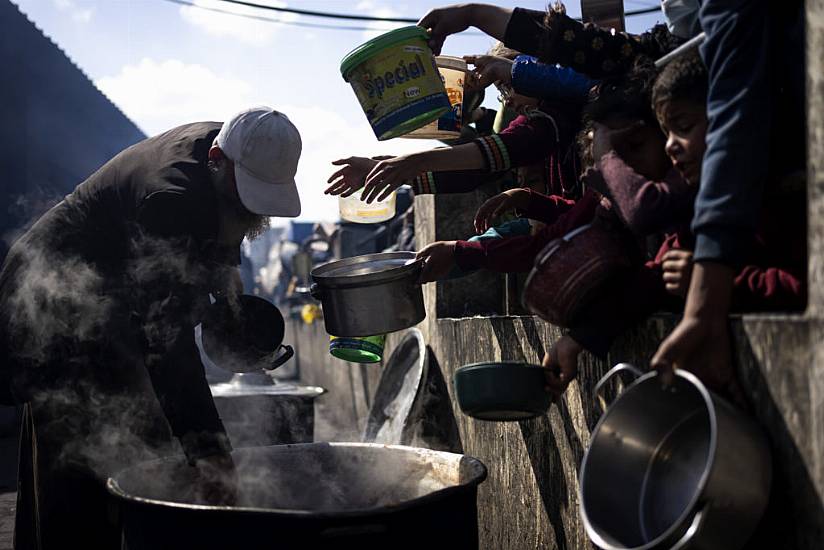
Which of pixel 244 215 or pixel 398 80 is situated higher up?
pixel 398 80

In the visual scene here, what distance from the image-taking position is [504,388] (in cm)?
214

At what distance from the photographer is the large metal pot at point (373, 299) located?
290cm

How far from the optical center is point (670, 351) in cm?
154

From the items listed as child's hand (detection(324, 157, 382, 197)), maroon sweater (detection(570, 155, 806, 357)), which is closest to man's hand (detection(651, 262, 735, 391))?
maroon sweater (detection(570, 155, 806, 357))

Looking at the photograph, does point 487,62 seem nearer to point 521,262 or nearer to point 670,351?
point 521,262

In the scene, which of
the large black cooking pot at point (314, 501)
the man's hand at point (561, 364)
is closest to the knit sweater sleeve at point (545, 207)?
the man's hand at point (561, 364)

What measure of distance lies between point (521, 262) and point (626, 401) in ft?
3.20

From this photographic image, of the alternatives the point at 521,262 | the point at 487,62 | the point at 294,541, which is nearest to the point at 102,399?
the point at 294,541

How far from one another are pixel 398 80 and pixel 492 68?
59 cm

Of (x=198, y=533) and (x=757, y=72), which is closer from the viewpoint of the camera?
(x=757, y=72)

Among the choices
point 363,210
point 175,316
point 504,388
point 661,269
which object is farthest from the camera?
point 363,210

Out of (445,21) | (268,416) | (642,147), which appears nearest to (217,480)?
(642,147)

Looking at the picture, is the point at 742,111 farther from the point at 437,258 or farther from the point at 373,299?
the point at 373,299

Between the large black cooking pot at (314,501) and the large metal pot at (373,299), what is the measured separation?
463 mm
